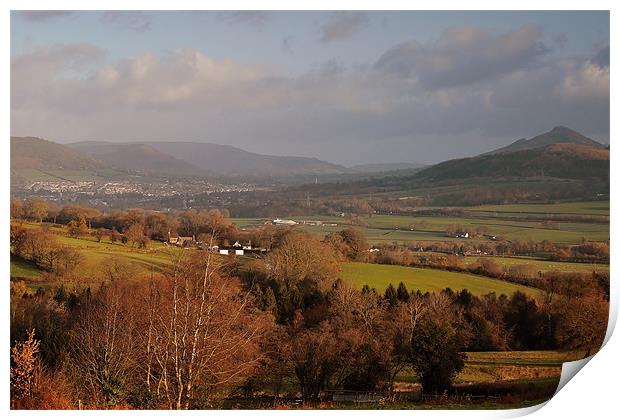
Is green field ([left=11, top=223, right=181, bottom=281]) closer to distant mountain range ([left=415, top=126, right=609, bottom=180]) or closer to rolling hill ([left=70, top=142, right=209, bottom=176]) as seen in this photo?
rolling hill ([left=70, top=142, right=209, bottom=176])

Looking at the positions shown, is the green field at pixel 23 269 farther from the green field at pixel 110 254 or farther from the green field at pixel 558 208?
the green field at pixel 558 208

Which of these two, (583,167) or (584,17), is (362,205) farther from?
(584,17)

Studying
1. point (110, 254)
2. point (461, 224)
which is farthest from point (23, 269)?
point (461, 224)

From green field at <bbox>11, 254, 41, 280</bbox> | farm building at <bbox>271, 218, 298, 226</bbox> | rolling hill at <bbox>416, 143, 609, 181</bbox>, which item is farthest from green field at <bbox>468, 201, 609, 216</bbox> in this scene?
green field at <bbox>11, 254, 41, 280</bbox>
